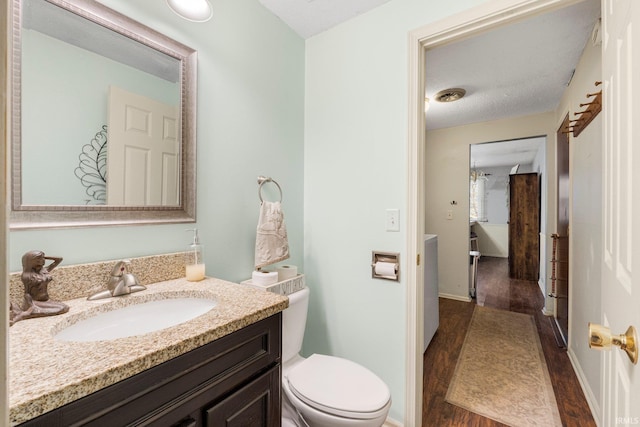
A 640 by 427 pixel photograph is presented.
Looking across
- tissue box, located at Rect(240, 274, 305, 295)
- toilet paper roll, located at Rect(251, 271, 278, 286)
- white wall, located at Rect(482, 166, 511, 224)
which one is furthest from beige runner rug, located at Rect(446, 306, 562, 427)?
white wall, located at Rect(482, 166, 511, 224)

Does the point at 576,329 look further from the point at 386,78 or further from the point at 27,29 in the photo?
the point at 27,29

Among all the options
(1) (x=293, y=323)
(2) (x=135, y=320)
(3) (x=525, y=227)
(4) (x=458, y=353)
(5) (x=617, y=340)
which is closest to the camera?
(5) (x=617, y=340)

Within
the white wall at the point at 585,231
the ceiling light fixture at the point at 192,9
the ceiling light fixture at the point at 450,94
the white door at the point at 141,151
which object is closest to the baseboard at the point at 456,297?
the white wall at the point at 585,231

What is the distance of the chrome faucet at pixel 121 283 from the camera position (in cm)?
98

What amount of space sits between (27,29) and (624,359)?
1750mm

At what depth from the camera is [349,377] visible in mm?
1274

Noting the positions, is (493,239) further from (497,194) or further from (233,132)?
(233,132)

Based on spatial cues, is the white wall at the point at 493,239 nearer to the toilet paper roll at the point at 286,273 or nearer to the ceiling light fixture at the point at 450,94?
the ceiling light fixture at the point at 450,94

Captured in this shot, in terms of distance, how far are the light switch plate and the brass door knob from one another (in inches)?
37.0

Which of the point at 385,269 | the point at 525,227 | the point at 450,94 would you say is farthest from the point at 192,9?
the point at 525,227

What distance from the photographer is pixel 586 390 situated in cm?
180

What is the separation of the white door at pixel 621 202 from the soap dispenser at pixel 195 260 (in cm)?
126

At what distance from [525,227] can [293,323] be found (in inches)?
186

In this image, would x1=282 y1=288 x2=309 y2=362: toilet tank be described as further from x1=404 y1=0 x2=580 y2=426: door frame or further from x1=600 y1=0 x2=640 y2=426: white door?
x1=600 y1=0 x2=640 y2=426: white door
